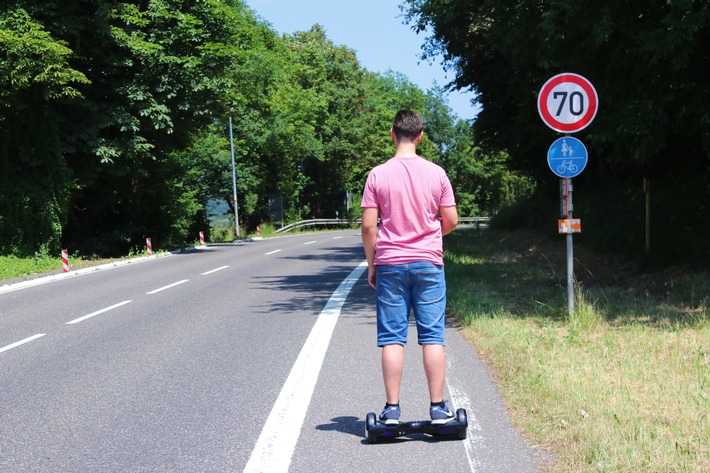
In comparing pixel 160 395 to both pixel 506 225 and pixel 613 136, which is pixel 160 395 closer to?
pixel 613 136

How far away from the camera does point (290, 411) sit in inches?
197

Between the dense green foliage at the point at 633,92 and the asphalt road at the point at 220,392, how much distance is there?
4.87 meters

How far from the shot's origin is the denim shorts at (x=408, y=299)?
14.1 ft

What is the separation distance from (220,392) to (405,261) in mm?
2217

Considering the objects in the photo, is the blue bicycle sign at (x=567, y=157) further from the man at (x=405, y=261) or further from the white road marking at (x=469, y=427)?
the man at (x=405, y=261)

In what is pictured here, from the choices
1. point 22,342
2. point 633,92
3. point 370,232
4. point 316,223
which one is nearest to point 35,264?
point 22,342

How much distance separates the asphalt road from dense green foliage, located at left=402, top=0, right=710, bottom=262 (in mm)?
4870

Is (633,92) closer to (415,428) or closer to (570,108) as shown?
(570,108)

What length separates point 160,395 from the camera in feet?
18.5

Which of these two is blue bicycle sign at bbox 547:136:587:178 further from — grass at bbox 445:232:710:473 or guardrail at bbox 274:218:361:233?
guardrail at bbox 274:218:361:233

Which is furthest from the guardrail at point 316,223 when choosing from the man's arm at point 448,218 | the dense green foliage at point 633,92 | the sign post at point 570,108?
the man's arm at point 448,218

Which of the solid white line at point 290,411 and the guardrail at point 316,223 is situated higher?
the solid white line at point 290,411

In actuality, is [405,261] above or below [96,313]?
above

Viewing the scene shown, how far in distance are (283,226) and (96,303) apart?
4277 centimetres
